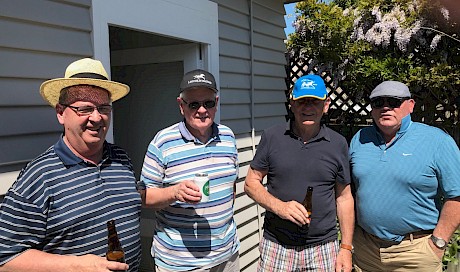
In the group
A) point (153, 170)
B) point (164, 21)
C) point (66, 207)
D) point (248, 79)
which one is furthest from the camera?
point (248, 79)

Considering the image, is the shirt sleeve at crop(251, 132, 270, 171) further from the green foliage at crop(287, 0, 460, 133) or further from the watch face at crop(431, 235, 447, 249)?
the green foliage at crop(287, 0, 460, 133)

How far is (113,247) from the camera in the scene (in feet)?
5.48

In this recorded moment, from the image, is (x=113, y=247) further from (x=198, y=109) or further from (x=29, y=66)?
(x=29, y=66)

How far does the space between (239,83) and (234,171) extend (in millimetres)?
1896

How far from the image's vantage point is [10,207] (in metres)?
1.50

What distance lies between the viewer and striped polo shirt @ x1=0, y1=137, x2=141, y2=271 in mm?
1497

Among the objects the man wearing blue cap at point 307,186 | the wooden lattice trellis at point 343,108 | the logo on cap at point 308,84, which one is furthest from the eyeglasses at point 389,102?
the wooden lattice trellis at point 343,108

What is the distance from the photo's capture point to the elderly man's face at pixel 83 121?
1685 millimetres

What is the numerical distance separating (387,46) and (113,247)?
233 inches

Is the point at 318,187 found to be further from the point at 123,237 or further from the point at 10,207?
the point at 10,207

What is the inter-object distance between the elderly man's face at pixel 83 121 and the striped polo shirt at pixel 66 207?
6 cm

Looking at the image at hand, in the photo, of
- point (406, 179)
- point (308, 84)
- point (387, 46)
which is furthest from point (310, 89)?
point (387, 46)

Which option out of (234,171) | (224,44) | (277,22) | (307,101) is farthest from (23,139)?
(277,22)

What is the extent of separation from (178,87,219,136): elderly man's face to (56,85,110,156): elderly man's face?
0.59 metres
